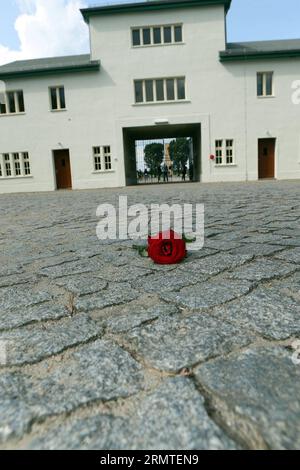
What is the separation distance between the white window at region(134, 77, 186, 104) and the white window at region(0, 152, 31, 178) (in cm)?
814

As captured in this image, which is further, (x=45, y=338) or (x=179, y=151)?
(x=179, y=151)

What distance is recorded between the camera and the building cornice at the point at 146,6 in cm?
1905

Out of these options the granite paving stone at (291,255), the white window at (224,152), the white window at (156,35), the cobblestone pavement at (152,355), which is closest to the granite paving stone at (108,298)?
the cobblestone pavement at (152,355)

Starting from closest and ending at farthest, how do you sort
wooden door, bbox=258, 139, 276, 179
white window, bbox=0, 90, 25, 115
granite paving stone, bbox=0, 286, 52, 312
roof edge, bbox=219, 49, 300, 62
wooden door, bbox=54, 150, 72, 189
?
granite paving stone, bbox=0, 286, 52, 312 → roof edge, bbox=219, 49, 300, 62 → wooden door, bbox=258, 139, 276, 179 → white window, bbox=0, 90, 25, 115 → wooden door, bbox=54, 150, 72, 189

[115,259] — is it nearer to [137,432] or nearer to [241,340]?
[241,340]

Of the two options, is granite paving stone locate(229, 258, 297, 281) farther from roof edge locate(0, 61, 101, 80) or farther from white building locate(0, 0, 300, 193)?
roof edge locate(0, 61, 101, 80)

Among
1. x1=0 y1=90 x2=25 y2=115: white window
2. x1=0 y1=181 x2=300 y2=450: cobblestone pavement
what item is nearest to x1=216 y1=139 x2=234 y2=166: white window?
x1=0 y1=90 x2=25 y2=115: white window

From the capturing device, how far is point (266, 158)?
20.9 meters

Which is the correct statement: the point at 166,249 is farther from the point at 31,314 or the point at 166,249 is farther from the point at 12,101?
the point at 12,101

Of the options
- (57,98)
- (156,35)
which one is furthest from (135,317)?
(156,35)

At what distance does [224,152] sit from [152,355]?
66.8ft

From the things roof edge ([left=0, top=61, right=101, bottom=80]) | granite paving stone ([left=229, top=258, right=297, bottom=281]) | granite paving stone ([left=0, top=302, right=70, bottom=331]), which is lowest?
granite paving stone ([left=0, top=302, right=70, bottom=331])

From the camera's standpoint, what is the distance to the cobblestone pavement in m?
1.03
